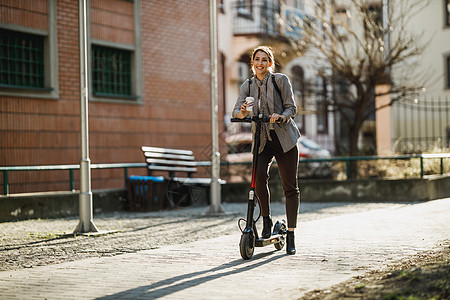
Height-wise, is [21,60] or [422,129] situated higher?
[21,60]

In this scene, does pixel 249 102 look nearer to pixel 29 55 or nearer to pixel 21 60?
pixel 21 60

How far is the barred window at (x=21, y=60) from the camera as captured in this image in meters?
14.4

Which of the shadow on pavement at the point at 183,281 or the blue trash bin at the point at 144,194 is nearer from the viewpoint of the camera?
the shadow on pavement at the point at 183,281

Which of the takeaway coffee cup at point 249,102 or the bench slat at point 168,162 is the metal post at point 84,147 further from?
the bench slat at point 168,162

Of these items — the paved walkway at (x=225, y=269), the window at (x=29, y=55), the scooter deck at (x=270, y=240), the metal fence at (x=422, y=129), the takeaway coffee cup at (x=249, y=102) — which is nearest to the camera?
the paved walkway at (x=225, y=269)

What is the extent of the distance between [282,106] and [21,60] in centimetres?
891

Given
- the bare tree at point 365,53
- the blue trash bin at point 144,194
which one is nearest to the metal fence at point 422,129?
the bare tree at point 365,53

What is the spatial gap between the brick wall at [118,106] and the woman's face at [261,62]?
8028 mm

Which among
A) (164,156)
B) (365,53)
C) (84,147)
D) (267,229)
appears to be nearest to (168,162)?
(164,156)

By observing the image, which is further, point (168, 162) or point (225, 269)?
point (168, 162)

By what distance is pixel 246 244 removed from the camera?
268 inches

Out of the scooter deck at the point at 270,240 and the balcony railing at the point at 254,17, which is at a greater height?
the balcony railing at the point at 254,17

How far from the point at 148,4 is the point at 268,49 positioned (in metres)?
11.1

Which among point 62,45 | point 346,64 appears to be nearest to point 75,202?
point 62,45
